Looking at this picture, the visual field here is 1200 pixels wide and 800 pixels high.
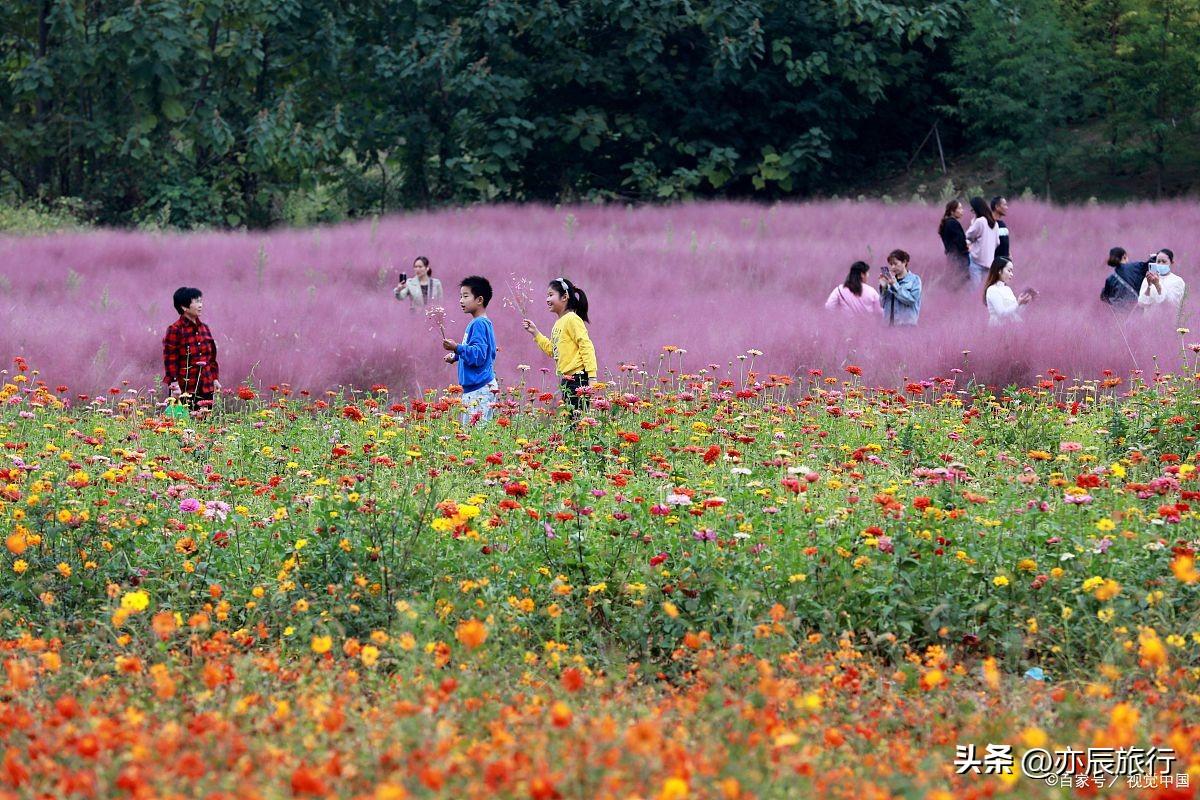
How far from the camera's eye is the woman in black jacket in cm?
1420

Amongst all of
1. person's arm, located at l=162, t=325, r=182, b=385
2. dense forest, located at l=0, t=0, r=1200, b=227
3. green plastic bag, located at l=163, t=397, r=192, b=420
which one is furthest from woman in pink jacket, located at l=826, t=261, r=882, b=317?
dense forest, located at l=0, t=0, r=1200, b=227

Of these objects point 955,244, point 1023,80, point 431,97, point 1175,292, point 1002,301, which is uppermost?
point 1023,80

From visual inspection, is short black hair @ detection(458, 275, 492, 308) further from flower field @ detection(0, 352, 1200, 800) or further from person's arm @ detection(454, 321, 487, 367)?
flower field @ detection(0, 352, 1200, 800)

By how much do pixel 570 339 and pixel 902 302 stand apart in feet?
13.5

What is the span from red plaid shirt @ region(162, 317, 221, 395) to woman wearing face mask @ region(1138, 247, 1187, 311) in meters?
7.57

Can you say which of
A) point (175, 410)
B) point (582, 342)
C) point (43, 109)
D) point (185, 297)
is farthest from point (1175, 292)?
point (43, 109)

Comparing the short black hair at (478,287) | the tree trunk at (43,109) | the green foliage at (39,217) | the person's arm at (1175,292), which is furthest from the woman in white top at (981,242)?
the tree trunk at (43,109)

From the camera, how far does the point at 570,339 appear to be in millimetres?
8492

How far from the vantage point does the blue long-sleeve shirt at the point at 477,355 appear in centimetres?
839

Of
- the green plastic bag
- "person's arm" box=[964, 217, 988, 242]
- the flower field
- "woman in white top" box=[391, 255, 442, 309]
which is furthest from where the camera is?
"person's arm" box=[964, 217, 988, 242]

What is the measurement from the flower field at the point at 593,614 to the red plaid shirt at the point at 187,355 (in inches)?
54.8

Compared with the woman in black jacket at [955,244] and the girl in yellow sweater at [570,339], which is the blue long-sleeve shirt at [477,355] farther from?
the woman in black jacket at [955,244]

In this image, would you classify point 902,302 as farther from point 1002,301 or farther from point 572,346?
point 572,346

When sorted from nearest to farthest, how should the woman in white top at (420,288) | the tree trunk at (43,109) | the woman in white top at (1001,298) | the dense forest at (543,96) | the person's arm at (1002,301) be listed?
the woman in white top at (1001,298) < the person's arm at (1002,301) < the woman in white top at (420,288) < the tree trunk at (43,109) < the dense forest at (543,96)
